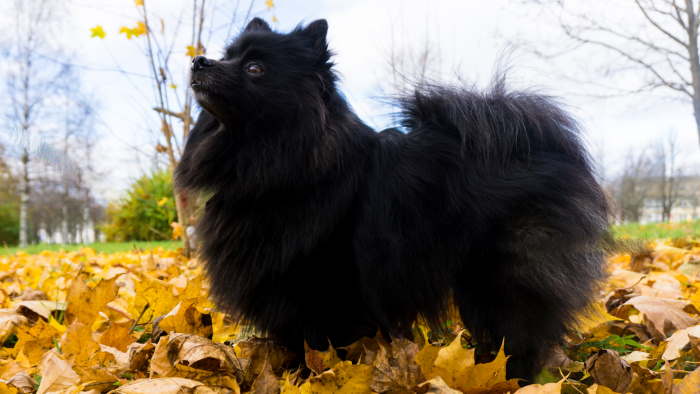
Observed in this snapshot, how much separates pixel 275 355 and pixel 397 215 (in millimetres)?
818

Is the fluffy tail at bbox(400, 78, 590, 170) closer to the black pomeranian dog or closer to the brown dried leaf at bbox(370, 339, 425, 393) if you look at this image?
the black pomeranian dog

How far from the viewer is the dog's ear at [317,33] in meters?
2.46

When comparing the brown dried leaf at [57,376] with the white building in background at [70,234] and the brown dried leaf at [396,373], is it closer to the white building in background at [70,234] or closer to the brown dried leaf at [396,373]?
the brown dried leaf at [396,373]

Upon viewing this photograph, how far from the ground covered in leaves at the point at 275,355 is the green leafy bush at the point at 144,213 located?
11.3 m

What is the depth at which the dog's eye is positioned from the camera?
7.45ft

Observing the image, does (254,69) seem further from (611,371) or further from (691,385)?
(691,385)

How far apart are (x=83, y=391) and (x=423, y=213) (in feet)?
4.63

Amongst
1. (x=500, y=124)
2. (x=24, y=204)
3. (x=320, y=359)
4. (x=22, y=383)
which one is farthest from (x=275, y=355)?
(x=24, y=204)

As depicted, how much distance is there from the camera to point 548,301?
1.94 metres

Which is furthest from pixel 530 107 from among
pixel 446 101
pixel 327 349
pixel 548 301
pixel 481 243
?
pixel 327 349

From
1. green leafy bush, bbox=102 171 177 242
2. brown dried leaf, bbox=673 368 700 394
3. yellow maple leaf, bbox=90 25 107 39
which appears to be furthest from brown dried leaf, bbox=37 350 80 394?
green leafy bush, bbox=102 171 177 242

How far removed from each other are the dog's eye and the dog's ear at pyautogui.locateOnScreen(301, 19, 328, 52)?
329 millimetres

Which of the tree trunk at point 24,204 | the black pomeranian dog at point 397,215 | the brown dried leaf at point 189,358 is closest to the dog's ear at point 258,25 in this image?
the black pomeranian dog at point 397,215

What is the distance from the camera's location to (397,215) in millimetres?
2033
